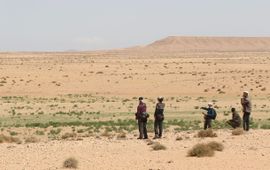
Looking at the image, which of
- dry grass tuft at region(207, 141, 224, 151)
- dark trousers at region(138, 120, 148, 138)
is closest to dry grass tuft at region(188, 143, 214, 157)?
dry grass tuft at region(207, 141, 224, 151)

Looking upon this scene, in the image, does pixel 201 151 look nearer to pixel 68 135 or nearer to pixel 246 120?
pixel 246 120

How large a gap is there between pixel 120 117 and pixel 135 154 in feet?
55.3

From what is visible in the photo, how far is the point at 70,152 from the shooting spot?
21.3 m

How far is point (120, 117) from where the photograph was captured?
3738 cm

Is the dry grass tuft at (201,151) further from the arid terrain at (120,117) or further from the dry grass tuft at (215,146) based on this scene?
the dry grass tuft at (215,146)

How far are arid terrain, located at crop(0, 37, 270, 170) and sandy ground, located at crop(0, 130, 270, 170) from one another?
0.09 ft

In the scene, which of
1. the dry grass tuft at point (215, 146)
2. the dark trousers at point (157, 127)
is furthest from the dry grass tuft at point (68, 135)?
the dry grass tuft at point (215, 146)

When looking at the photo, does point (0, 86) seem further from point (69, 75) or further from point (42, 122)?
point (42, 122)

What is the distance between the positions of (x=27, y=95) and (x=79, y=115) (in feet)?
76.2

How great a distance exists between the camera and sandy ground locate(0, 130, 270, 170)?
18438 millimetres

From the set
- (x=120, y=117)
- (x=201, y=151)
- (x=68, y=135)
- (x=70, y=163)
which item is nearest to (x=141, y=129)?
(x=68, y=135)

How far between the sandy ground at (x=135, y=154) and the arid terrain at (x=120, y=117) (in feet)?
0.09

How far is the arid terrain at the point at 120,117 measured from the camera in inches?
770

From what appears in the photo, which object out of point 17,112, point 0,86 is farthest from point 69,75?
point 17,112
